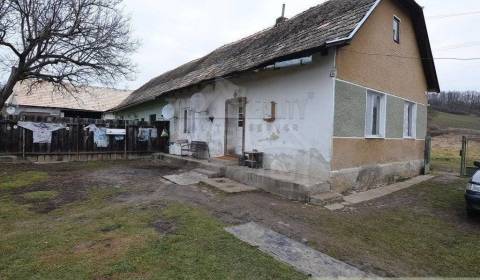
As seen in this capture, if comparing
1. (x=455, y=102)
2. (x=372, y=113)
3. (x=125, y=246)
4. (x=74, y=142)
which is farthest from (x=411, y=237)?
(x=455, y=102)

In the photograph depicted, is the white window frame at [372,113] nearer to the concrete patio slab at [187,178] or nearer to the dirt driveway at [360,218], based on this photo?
the dirt driveway at [360,218]

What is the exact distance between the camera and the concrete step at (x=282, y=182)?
7.33 m

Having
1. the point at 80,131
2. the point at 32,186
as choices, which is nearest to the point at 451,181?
the point at 32,186

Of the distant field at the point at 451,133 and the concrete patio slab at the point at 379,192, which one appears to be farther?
the distant field at the point at 451,133

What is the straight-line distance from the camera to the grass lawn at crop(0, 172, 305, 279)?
3.53 meters

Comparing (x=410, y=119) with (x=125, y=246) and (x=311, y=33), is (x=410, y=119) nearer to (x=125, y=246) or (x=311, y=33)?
(x=311, y=33)

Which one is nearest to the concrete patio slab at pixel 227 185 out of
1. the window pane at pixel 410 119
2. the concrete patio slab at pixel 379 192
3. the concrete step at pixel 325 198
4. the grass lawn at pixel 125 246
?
the concrete step at pixel 325 198

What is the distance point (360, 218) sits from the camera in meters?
6.25

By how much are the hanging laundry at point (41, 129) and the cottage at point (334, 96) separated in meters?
6.32

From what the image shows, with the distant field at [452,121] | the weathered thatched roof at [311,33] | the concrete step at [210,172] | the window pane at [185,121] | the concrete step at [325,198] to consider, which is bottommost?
the concrete step at [325,198]

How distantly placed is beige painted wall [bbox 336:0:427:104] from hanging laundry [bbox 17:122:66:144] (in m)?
12.6

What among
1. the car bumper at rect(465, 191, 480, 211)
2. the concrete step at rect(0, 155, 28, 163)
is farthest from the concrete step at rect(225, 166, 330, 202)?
the concrete step at rect(0, 155, 28, 163)

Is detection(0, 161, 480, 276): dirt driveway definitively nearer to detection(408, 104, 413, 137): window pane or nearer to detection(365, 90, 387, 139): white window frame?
detection(365, 90, 387, 139): white window frame

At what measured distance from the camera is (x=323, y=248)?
4531mm
